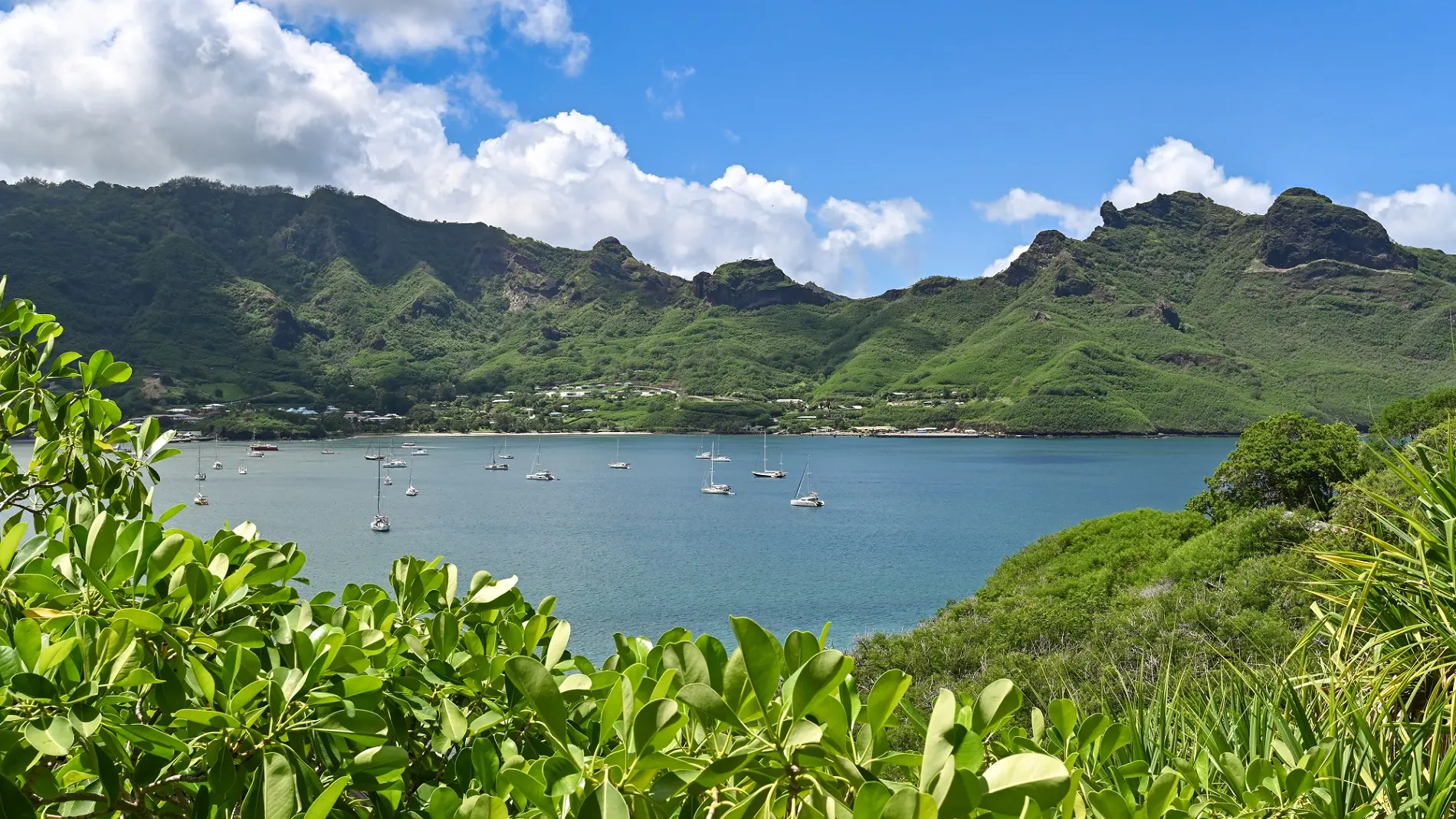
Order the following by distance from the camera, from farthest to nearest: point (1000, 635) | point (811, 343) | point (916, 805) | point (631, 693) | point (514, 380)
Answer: point (811, 343), point (514, 380), point (1000, 635), point (631, 693), point (916, 805)

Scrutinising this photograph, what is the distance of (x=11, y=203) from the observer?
165 metres

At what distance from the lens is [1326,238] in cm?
17300

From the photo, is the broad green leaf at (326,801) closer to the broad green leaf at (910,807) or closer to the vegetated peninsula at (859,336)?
the broad green leaf at (910,807)

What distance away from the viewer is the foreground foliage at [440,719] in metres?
0.86

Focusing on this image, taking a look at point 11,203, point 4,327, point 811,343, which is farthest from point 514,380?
point 4,327

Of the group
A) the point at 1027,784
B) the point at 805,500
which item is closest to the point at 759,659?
the point at 1027,784

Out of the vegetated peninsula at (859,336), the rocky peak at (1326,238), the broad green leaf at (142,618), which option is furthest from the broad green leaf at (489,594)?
the rocky peak at (1326,238)

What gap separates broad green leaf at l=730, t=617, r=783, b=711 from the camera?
89cm

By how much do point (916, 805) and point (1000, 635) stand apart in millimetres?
15485

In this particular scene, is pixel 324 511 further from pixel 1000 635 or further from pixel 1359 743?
pixel 1359 743

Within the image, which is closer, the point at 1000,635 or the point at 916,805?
the point at 916,805

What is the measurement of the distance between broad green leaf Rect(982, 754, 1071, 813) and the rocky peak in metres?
211

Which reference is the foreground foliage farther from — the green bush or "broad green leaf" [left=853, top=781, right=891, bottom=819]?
the green bush

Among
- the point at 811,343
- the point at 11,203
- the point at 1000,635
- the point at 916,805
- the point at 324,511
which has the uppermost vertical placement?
the point at 11,203
